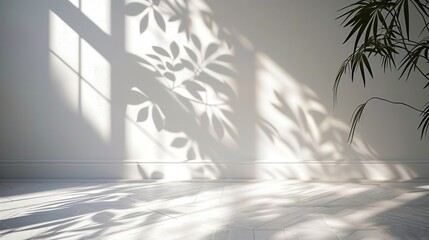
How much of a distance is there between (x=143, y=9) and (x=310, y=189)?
202cm

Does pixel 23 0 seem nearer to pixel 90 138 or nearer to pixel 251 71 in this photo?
pixel 90 138

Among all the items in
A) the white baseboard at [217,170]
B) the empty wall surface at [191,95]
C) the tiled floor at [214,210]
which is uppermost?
the empty wall surface at [191,95]

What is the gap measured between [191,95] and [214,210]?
4.02 ft

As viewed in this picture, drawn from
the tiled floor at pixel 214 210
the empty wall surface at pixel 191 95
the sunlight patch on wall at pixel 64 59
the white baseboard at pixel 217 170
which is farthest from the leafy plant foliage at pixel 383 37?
the sunlight patch on wall at pixel 64 59

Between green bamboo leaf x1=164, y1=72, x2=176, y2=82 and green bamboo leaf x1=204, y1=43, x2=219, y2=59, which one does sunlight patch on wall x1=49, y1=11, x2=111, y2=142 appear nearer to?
green bamboo leaf x1=164, y1=72, x2=176, y2=82

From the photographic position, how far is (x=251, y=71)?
3744 mm

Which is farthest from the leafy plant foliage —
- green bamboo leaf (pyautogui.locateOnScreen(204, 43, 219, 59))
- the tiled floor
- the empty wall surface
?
green bamboo leaf (pyautogui.locateOnScreen(204, 43, 219, 59))

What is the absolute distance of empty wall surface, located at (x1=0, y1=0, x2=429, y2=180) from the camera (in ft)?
12.2

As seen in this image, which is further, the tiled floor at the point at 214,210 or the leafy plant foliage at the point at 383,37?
the leafy plant foliage at the point at 383,37

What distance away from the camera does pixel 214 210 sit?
9.42 ft

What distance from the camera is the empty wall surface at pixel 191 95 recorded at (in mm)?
3709

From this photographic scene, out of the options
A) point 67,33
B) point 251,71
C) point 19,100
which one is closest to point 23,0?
point 67,33

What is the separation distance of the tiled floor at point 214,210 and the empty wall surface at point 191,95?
219 mm

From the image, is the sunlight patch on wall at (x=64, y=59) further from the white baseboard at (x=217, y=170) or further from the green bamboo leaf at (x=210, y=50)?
the green bamboo leaf at (x=210, y=50)
